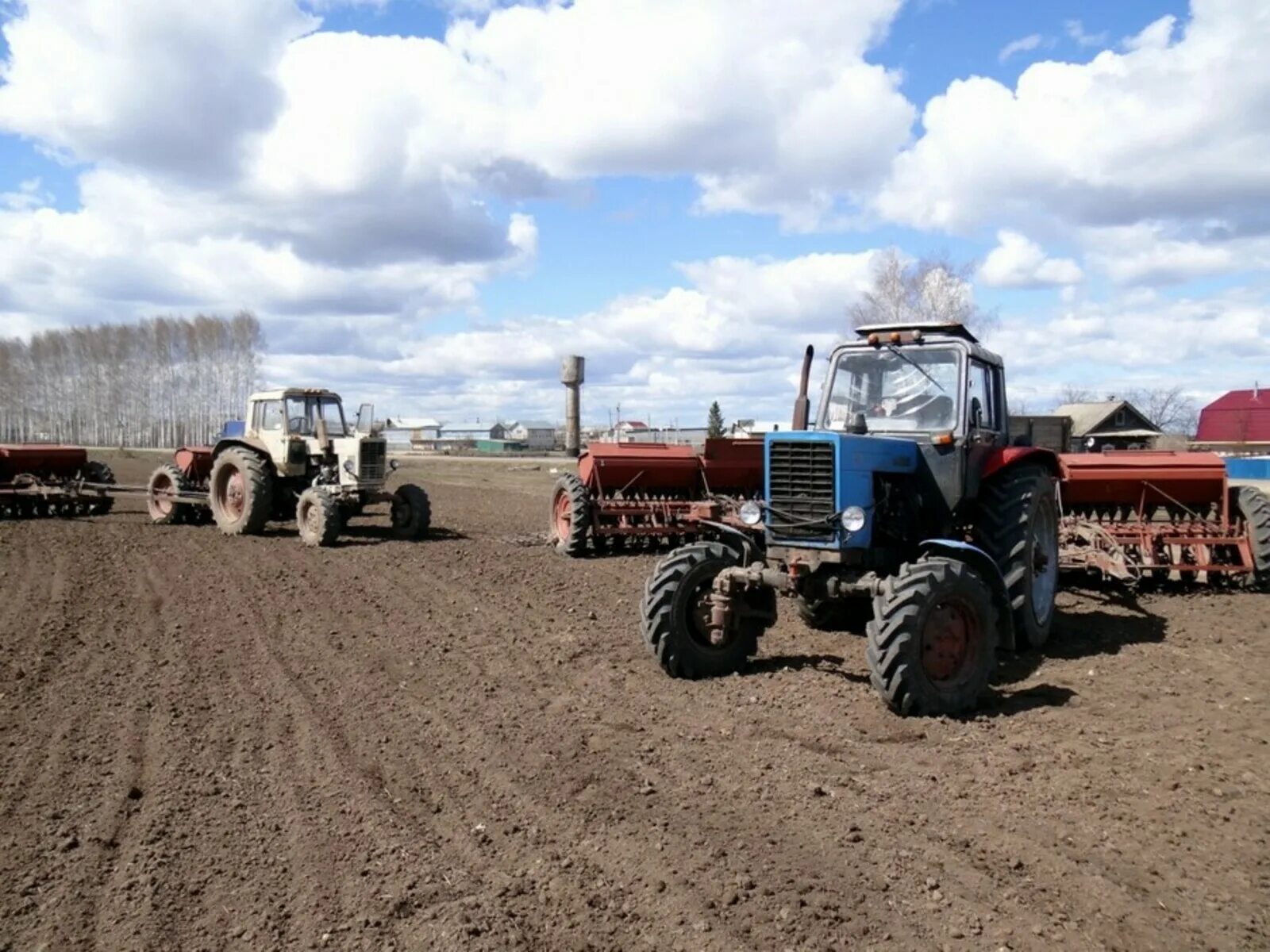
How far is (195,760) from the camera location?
214 inches

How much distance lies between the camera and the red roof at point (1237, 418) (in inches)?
1887

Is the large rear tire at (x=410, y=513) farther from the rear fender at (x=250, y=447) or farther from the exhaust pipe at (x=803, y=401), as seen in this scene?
the exhaust pipe at (x=803, y=401)

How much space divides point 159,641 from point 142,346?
245ft

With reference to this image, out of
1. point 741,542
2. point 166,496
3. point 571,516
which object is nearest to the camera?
point 741,542

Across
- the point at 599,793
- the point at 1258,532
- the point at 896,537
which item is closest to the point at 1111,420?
the point at 1258,532

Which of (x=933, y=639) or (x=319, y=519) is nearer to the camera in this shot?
(x=933, y=639)

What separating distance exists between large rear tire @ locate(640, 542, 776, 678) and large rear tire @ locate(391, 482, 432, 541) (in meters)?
8.80

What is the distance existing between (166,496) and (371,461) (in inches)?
177

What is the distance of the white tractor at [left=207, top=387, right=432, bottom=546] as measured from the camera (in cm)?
1516

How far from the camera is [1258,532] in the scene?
34.4ft

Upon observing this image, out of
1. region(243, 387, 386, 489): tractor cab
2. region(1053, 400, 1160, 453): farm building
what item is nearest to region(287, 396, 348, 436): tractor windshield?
region(243, 387, 386, 489): tractor cab

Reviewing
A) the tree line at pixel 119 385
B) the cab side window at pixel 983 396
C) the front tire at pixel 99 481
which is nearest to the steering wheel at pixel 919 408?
the cab side window at pixel 983 396

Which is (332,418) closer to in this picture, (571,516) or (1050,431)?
(571,516)

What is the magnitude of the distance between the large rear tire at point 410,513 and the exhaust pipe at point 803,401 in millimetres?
8654
